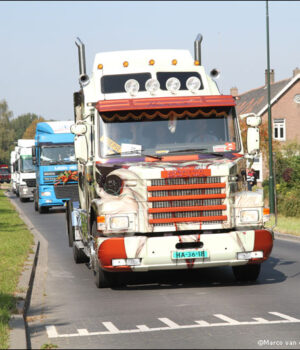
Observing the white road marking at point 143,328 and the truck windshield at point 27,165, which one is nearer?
the white road marking at point 143,328

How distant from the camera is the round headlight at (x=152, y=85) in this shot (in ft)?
41.2

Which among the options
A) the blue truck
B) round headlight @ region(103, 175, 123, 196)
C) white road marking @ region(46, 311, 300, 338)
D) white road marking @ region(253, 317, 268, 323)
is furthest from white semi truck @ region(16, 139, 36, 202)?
white road marking @ region(253, 317, 268, 323)

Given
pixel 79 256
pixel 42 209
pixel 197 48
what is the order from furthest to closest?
1. pixel 42 209
2. pixel 79 256
3. pixel 197 48

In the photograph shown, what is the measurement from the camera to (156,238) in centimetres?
1135

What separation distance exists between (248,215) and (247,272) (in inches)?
53.3

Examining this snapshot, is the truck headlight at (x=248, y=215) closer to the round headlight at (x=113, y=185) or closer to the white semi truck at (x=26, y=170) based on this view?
the round headlight at (x=113, y=185)

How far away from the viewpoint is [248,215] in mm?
11656

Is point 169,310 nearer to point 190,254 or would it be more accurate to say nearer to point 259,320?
point 259,320

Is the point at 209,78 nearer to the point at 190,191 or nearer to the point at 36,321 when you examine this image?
the point at 190,191

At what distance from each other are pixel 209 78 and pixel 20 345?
22.2ft

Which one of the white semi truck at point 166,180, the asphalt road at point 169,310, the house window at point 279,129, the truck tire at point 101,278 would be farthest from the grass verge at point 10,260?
the house window at point 279,129

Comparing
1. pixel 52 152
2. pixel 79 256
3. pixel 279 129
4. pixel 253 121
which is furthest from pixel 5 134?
pixel 253 121

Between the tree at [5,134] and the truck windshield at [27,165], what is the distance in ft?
332

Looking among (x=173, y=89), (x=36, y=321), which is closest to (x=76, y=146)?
(x=173, y=89)
